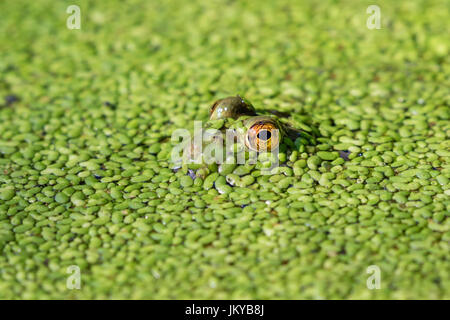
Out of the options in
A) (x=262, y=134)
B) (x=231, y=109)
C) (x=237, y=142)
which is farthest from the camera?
(x=231, y=109)

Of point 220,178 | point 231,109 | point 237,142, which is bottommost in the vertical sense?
point 220,178

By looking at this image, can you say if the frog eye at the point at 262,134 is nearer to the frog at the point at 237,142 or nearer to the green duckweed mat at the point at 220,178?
the frog at the point at 237,142

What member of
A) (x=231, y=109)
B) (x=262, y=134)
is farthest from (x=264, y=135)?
(x=231, y=109)

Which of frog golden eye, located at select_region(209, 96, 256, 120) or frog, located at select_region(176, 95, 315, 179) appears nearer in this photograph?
frog, located at select_region(176, 95, 315, 179)

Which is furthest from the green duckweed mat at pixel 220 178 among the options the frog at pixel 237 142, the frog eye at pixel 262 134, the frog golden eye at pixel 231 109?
the frog golden eye at pixel 231 109

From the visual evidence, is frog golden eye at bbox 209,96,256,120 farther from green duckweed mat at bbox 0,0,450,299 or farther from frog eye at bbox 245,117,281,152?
green duckweed mat at bbox 0,0,450,299

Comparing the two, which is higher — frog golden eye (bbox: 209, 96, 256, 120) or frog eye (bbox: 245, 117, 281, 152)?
frog golden eye (bbox: 209, 96, 256, 120)

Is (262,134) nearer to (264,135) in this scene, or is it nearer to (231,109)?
(264,135)

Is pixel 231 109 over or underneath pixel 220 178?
over

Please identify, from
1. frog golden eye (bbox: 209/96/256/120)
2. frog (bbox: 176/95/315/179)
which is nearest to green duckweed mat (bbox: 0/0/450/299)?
frog (bbox: 176/95/315/179)
